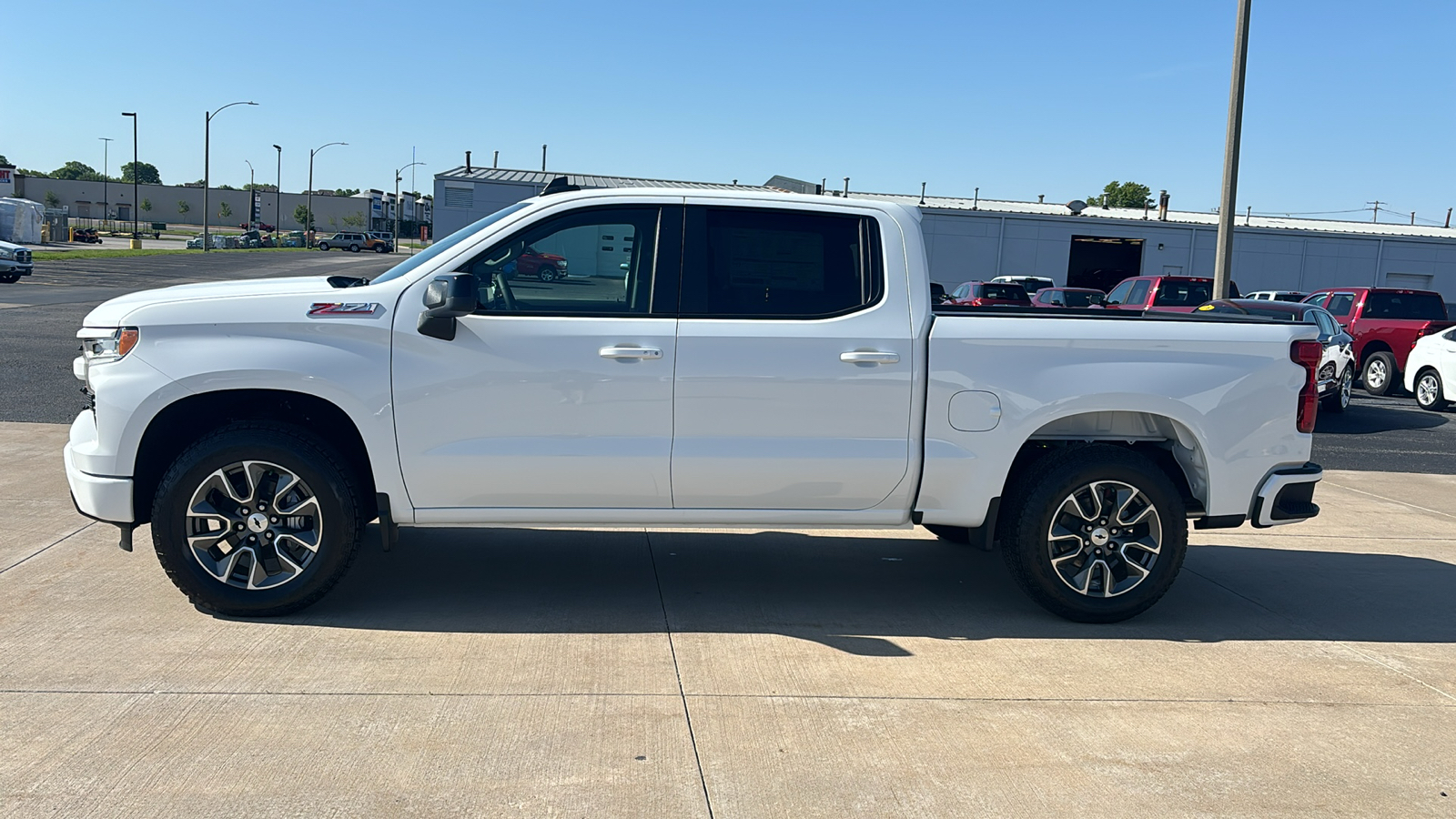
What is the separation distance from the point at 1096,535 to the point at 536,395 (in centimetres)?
273

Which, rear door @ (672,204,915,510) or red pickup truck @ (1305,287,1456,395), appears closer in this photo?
rear door @ (672,204,915,510)

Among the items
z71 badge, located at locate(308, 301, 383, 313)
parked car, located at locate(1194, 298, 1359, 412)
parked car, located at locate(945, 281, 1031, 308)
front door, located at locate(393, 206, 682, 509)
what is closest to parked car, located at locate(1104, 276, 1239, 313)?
parked car, located at locate(945, 281, 1031, 308)

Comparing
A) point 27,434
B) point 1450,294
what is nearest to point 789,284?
point 27,434

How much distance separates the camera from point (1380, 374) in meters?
19.1

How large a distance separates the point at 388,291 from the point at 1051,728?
3316 millimetres

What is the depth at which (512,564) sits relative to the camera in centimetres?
639

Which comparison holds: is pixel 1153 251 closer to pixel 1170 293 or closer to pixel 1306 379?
pixel 1170 293

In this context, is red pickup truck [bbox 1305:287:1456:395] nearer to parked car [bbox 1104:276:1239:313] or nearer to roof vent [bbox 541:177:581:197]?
parked car [bbox 1104:276:1239:313]

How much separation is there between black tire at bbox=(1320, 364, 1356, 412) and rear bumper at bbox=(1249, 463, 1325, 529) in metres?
11.1

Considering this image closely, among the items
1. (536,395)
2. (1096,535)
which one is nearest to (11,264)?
(536,395)

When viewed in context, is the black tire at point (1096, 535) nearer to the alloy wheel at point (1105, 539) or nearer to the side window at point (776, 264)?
the alloy wheel at point (1105, 539)

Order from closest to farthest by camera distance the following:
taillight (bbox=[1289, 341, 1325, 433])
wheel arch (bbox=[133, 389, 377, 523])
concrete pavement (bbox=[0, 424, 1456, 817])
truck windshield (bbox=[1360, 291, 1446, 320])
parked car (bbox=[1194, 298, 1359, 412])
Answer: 1. concrete pavement (bbox=[0, 424, 1456, 817])
2. wheel arch (bbox=[133, 389, 377, 523])
3. taillight (bbox=[1289, 341, 1325, 433])
4. parked car (bbox=[1194, 298, 1359, 412])
5. truck windshield (bbox=[1360, 291, 1446, 320])

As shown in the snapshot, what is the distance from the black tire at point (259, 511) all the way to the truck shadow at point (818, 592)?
0.20m

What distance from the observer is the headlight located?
5055mm
